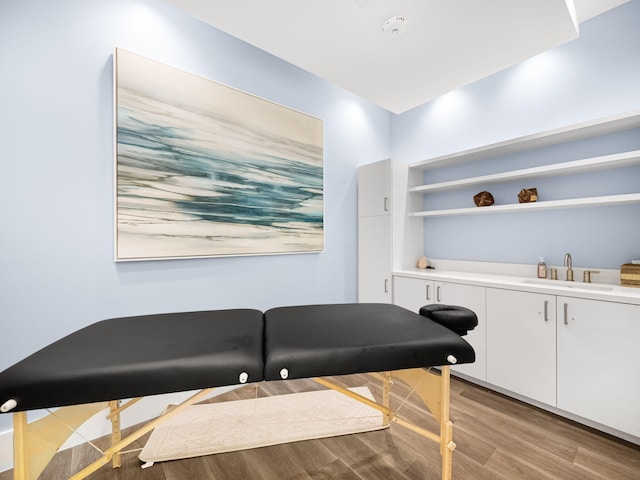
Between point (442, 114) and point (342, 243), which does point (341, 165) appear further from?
point (442, 114)

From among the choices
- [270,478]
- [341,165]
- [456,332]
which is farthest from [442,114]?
[270,478]

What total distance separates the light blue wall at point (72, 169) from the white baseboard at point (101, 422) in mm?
106

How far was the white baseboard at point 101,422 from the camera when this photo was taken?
4.45 feet

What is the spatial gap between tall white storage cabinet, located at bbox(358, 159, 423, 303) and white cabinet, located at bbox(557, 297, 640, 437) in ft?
4.22

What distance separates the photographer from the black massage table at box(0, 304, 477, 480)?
704 mm

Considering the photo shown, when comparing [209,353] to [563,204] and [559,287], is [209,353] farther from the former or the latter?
[563,204]

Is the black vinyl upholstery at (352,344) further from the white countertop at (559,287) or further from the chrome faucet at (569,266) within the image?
the chrome faucet at (569,266)

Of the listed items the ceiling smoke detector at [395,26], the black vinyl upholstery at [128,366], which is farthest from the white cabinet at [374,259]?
the black vinyl upholstery at [128,366]

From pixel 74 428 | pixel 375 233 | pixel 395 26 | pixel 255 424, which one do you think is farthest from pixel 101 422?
pixel 395 26

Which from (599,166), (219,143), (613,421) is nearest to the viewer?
(613,421)

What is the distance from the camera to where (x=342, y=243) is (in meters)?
2.90

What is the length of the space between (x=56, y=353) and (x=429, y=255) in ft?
9.67

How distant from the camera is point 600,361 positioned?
159cm

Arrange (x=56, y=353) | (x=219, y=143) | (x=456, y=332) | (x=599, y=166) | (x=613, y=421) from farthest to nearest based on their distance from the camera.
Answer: (x=219, y=143) < (x=599, y=166) < (x=613, y=421) < (x=456, y=332) < (x=56, y=353)
